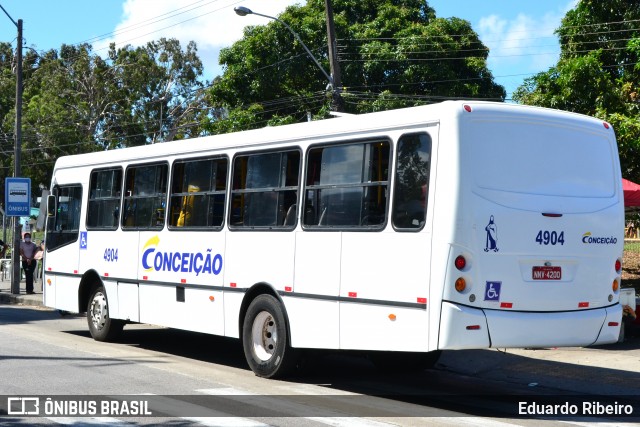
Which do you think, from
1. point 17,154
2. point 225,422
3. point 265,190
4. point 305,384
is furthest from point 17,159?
point 225,422

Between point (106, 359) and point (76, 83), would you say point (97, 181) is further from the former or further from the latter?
point (76, 83)

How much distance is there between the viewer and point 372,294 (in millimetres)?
9352

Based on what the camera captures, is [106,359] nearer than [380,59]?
Yes

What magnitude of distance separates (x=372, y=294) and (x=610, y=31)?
1704 cm

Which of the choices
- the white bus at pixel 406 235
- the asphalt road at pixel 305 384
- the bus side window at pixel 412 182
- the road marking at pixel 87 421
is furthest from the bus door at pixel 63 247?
the bus side window at pixel 412 182

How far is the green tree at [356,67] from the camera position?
111ft

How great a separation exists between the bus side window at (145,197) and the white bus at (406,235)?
85 cm

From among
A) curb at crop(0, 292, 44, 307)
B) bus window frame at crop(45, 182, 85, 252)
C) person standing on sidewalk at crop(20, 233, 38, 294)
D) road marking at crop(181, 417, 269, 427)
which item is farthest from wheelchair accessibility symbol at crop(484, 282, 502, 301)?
person standing on sidewalk at crop(20, 233, 38, 294)

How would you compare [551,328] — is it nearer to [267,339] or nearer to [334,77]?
[267,339]

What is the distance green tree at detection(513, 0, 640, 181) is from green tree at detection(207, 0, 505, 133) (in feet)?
30.6

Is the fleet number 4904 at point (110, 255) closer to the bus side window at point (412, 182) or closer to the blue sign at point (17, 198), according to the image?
the bus side window at point (412, 182)

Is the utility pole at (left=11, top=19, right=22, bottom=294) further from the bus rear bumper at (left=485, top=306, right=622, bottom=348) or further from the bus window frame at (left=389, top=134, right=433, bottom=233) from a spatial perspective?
the bus rear bumper at (left=485, top=306, right=622, bottom=348)

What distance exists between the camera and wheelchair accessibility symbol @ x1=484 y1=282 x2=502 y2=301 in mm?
8703

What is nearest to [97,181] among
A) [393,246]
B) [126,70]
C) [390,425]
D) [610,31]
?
[393,246]
